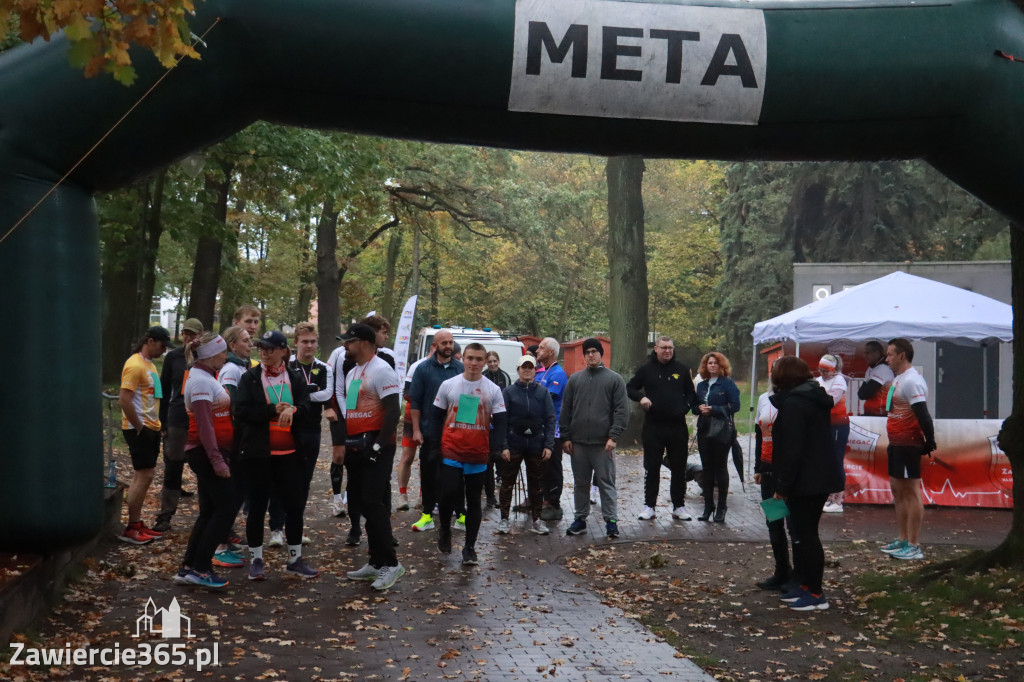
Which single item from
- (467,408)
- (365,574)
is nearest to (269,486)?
(365,574)

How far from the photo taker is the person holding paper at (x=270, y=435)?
8211mm

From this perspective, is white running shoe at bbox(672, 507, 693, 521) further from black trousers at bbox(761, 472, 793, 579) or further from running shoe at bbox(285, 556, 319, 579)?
running shoe at bbox(285, 556, 319, 579)

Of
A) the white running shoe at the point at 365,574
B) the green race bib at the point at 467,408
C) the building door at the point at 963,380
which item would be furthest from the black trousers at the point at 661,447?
the building door at the point at 963,380

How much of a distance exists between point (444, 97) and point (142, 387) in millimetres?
4867

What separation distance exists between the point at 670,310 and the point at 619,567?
44.8 meters

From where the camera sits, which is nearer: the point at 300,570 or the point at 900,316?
the point at 300,570

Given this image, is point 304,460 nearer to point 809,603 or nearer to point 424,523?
point 424,523

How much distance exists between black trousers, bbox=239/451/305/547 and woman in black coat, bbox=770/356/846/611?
3617 millimetres

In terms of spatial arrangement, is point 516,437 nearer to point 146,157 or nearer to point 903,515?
point 903,515

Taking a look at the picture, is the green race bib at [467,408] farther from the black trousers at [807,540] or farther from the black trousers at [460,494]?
the black trousers at [807,540]

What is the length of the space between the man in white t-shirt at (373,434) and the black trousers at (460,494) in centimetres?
84

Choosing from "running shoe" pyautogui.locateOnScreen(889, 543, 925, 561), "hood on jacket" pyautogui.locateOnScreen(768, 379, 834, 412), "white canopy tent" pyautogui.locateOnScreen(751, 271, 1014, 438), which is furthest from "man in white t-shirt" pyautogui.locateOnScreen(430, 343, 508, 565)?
"white canopy tent" pyautogui.locateOnScreen(751, 271, 1014, 438)

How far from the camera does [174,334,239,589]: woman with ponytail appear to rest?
26.1 feet

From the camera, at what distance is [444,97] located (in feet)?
21.4
